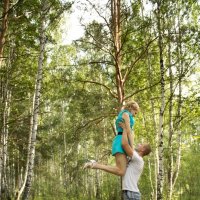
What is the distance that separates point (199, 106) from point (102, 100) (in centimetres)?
383

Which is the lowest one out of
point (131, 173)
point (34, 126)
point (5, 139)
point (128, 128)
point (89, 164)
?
point (131, 173)

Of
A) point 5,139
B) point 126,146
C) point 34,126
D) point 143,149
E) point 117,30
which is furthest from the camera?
point 5,139

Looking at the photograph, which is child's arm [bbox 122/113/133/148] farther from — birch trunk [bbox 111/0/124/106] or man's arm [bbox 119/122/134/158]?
birch trunk [bbox 111/0/124/106]

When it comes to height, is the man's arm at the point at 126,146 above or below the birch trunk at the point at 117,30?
below

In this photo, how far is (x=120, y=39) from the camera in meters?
11.0

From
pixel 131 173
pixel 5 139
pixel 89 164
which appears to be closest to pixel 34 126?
pixel 5 139

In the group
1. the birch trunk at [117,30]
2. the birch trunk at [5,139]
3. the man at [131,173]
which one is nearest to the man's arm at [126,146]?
the man at [131,173]

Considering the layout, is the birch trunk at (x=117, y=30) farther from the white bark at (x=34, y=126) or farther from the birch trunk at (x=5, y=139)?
the birch trunk at (x=5, y=139)

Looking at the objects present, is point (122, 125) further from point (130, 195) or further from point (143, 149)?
point (130, 195)

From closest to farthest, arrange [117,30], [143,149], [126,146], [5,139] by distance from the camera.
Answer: [126,146]
[143,149]
[117,30]
[5,139]

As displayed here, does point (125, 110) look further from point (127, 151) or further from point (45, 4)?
point (45, 4)

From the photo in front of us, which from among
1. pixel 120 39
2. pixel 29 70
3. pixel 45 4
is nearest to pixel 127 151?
pixel 120 39

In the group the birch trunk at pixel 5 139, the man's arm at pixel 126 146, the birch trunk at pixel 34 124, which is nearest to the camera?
the man's arm at pixel 126 146

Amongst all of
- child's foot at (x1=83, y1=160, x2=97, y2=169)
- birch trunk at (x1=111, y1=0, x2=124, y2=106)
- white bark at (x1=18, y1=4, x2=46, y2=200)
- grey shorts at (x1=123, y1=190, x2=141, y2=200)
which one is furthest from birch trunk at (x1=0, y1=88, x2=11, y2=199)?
grey shorts at (x1=123, y1=190, x2=141, y2=200)
